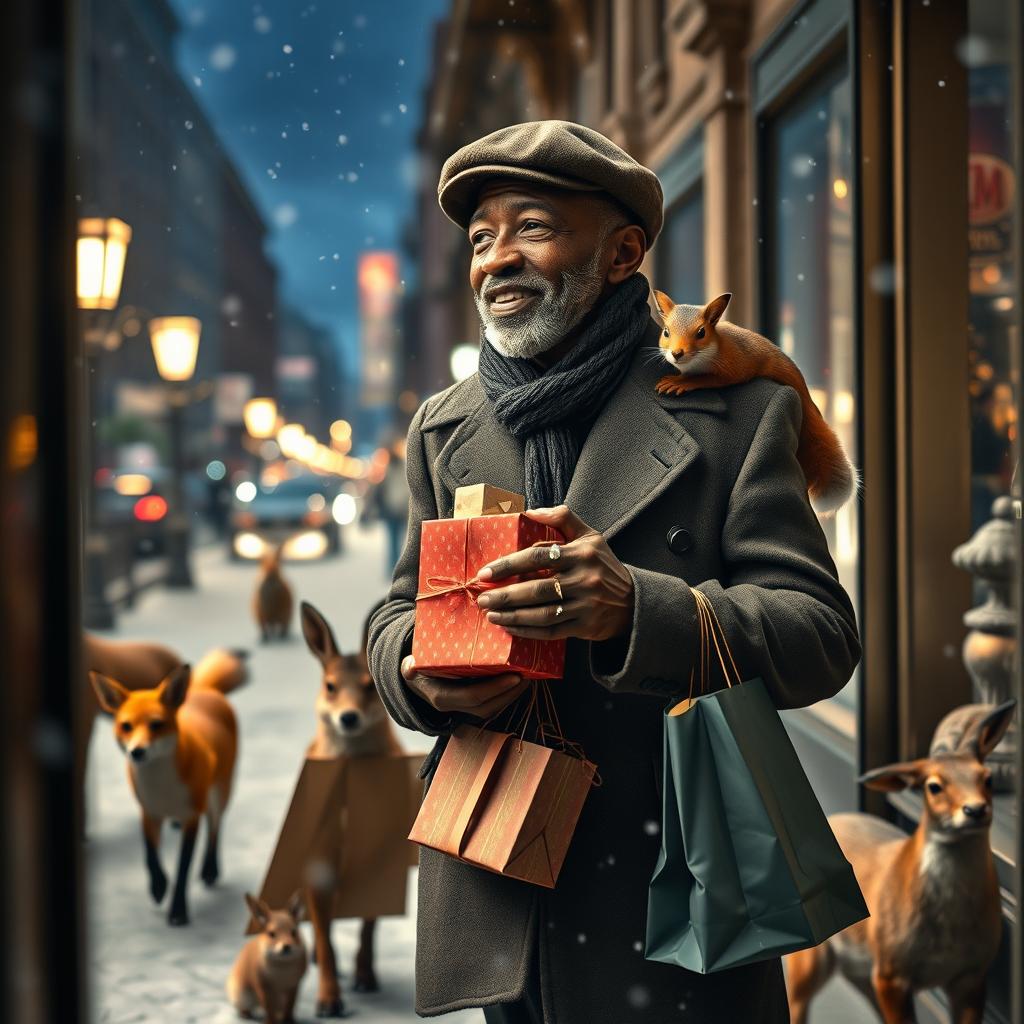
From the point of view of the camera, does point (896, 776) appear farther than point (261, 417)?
No

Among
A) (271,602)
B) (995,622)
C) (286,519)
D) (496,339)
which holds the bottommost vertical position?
(271,602)

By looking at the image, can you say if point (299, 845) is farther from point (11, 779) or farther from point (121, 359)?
point (121, 359)

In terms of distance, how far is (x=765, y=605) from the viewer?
1.93m

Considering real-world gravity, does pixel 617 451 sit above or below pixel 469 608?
above

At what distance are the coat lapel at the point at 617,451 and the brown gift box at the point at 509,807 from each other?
41 centimetres

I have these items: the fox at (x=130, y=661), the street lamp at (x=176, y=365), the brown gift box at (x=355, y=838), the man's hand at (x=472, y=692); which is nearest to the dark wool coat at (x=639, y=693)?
the man's hand at (x=472, y=692)

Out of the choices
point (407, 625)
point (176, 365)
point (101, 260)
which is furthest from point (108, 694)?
point (176, 365)

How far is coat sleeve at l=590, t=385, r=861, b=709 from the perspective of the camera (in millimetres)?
1848

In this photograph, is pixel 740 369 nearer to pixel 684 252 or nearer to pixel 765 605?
pixel 765 605

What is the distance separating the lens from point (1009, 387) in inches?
305

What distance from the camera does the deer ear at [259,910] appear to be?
13.5ft

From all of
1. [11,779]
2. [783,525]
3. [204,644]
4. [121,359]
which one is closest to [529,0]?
[204,644]

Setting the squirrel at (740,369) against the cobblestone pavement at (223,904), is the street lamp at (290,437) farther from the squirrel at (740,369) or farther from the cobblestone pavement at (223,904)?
the squirrel at (740,369)

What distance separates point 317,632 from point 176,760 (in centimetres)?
132
